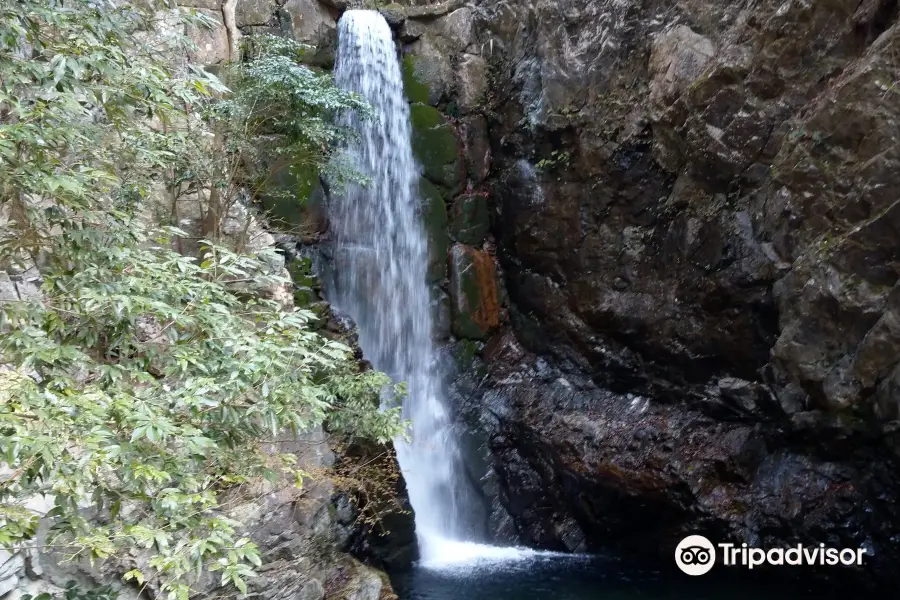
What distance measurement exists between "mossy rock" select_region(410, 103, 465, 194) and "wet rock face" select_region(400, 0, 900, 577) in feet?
1.13

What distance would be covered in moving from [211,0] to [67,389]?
9708mm

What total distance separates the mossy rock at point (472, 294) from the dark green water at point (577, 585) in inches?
175

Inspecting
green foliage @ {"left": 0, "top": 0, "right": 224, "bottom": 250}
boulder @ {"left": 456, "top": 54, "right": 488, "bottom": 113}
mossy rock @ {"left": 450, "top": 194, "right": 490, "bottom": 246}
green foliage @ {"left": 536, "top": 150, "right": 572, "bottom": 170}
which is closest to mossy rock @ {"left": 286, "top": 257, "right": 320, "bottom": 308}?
mossy rock @ {"left": 450, "top": 194, "right": 490, "bottom": 246}

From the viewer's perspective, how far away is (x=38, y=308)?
357 centimetres

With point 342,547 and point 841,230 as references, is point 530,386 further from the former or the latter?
point 841,230

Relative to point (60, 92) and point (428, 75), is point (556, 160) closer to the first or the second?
point (428, 75)

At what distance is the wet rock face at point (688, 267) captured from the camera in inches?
281

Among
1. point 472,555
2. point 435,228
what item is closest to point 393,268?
point 435,228

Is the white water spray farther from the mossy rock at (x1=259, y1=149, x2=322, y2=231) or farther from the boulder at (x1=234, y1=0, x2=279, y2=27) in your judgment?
the boulder at (x1=234, y1=0, x2=279, y2=27)

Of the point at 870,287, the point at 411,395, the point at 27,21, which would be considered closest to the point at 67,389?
the point at 27,21

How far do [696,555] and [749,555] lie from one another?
72 cm

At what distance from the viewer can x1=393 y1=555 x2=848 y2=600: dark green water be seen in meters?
8.28

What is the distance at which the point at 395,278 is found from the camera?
1213 centimetres

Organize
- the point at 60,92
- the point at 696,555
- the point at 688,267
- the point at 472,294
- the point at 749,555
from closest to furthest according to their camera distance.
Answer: the point at 60,92 → the point at 749,555 → the point at 696,555 → the point at 688,267 → the point at 472,294
